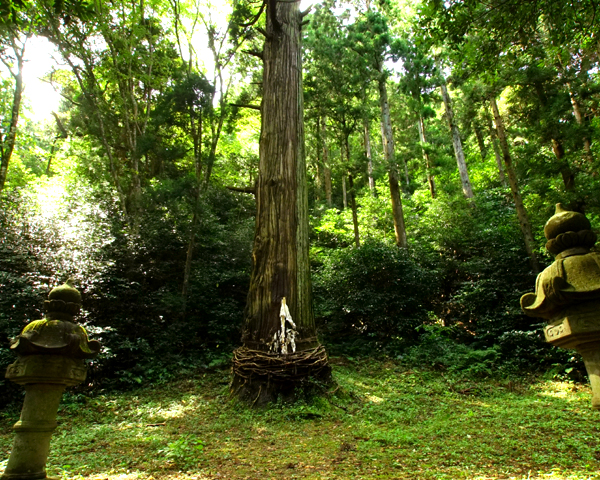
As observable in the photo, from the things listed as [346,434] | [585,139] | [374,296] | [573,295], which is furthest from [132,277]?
[585,139]

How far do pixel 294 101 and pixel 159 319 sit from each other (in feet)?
18.9

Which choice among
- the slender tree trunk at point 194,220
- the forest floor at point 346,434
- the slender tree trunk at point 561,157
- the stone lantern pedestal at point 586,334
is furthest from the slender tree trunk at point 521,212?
the slender tree trunk at point 194,220

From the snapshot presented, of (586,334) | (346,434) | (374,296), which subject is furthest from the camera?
(374,296)

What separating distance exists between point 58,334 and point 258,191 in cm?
363

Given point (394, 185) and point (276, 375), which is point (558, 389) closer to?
point (276, 375)

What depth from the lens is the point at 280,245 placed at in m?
5.39

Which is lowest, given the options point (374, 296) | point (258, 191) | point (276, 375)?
point (276, 375)

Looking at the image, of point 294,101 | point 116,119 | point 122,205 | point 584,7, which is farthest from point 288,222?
point 116,119

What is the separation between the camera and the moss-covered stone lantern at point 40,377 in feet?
8.15

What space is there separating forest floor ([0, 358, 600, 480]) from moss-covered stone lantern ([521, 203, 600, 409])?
3.20ft

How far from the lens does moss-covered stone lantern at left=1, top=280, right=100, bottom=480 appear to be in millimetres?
2484

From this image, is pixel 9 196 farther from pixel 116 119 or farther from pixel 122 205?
pixel 116 119

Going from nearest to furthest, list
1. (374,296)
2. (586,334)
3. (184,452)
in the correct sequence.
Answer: (586,334) < (184,452) < (374,296)

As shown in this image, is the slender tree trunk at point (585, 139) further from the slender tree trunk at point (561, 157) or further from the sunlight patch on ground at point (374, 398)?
the sunlight patch on ground at point (374, 398)
